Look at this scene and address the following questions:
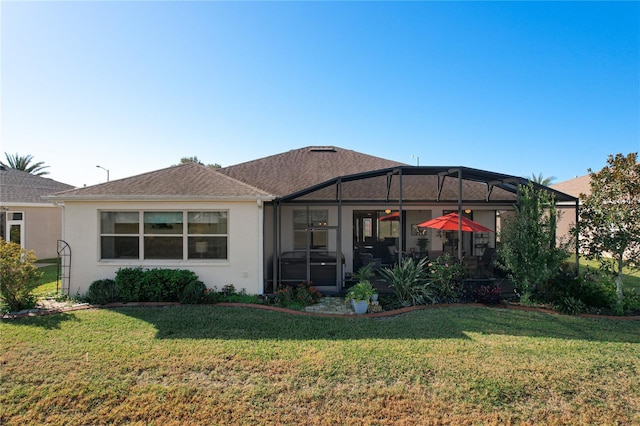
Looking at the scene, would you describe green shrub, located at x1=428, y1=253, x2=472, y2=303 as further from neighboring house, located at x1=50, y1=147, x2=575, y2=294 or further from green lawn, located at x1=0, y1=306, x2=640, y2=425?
green lawn, located at x1=0, y1=306, x2=640, y2=425

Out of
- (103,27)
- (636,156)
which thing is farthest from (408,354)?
(103,27)

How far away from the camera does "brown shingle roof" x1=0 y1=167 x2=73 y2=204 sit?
16312 mm

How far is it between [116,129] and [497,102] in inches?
816

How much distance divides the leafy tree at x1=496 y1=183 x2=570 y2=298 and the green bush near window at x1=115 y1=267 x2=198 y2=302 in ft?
31.5

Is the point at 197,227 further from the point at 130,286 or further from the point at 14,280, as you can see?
the point at 14,280

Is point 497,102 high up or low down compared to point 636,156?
up

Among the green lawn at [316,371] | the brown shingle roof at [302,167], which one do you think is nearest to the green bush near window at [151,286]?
the green lawn at [316,371]

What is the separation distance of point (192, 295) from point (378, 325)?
17.2ft

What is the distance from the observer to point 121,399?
4.25 meters

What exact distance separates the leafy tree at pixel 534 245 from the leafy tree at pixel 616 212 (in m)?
0.94

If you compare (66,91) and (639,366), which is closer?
(639,366)

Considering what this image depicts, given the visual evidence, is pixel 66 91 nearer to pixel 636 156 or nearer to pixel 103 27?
pixel 103 27

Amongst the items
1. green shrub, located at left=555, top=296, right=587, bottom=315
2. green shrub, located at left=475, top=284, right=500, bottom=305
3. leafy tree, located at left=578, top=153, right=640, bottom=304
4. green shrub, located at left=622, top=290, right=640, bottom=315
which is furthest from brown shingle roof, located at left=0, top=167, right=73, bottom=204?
green shrub, located at left=622, top=290, right=640, bottom=315

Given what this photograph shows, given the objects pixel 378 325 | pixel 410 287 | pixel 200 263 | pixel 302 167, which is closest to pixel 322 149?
pixel 302 167
